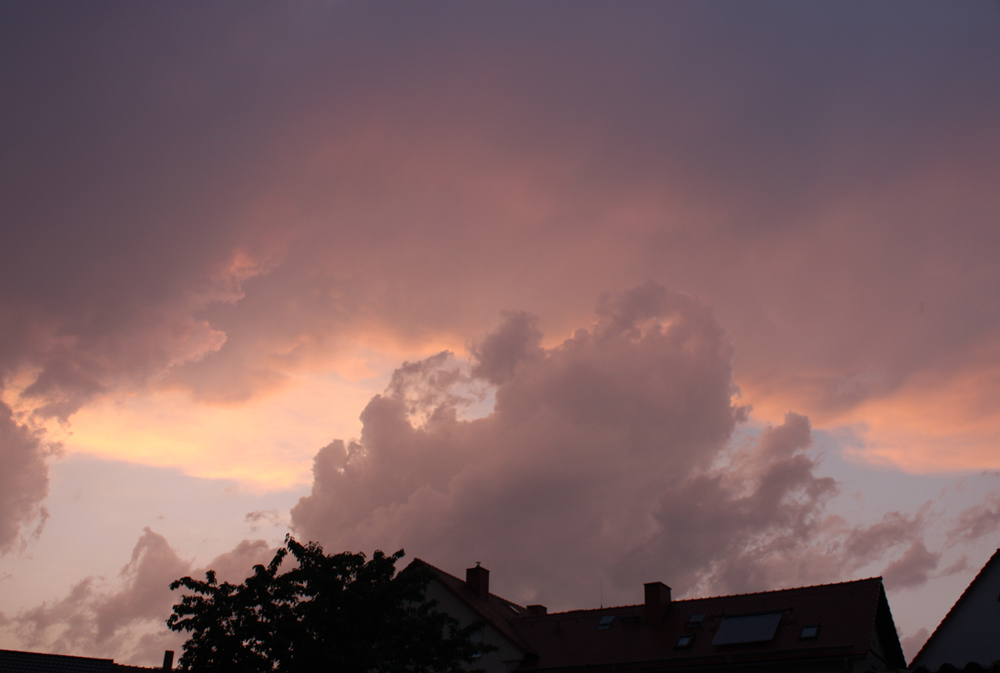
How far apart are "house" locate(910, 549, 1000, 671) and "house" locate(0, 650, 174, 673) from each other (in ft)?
142

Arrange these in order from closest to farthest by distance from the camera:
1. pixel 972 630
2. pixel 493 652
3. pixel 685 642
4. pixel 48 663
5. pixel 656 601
Result: 1. pixel 972 630
2. pixel 685 642
3. pixel 493 652
4. pixel 656 601
5. pixel 48 663

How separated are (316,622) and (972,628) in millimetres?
27987

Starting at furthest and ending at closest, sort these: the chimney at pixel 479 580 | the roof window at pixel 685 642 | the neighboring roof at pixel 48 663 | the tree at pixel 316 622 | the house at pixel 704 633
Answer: the chimney at pixel 479 580, the neighboring roof at pixel 48 663, the roof window at pixel 685 642, the house at pixel 704 633, the tree at pixel 316 622

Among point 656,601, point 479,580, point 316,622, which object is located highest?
point 479,580

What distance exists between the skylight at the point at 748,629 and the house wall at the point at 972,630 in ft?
22.7

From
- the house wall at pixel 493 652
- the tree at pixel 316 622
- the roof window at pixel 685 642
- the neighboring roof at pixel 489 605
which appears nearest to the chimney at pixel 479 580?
the neighboring roof at pixel 489 605

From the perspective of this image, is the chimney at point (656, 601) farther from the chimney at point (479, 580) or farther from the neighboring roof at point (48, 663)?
the neighboring roof at point (48, 663)

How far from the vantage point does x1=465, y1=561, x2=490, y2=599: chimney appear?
46.2 m

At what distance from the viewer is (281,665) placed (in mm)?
25141

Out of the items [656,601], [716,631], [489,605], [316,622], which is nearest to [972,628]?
[716,631]

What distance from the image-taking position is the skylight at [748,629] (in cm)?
3403

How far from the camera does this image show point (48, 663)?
41750 mm

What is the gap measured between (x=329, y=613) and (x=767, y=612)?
21448mm

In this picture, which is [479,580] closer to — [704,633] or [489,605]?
[489,605]
